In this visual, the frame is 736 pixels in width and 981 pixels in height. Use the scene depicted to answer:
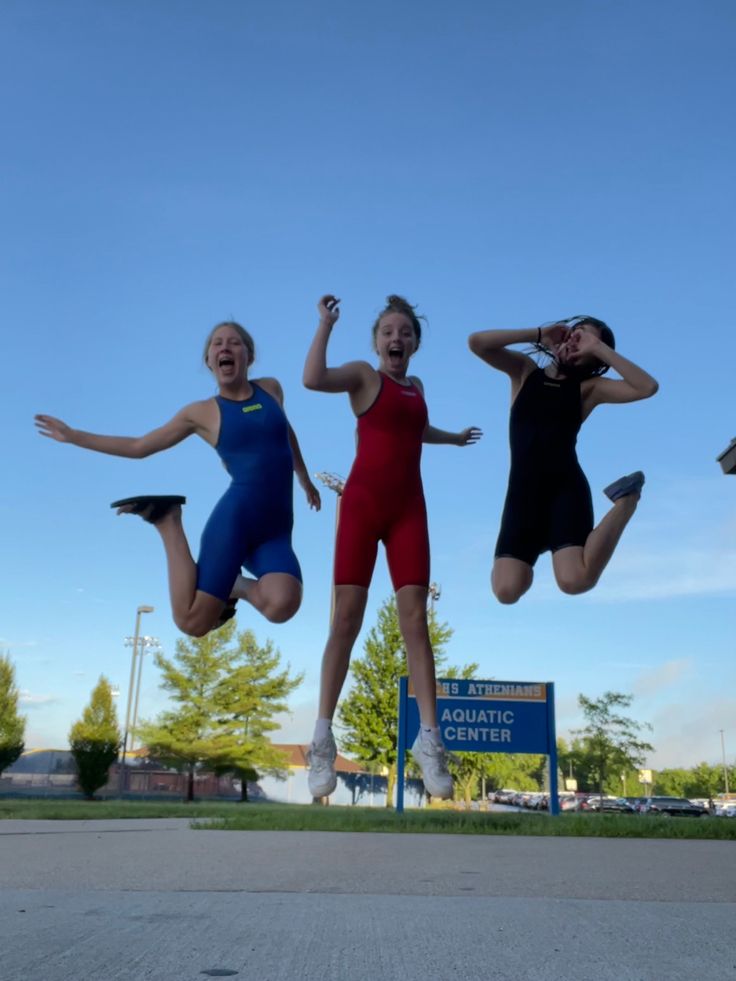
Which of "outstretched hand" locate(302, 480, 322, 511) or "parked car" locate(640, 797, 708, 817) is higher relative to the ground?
"outstretched hand" locate(302, 480, 322, 511)

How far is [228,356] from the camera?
4605 millimetres

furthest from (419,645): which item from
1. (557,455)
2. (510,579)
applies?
(557,455)

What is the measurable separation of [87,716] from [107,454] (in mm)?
38675

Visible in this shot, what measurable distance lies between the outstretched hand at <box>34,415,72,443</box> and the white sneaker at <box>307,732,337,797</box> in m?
1.97

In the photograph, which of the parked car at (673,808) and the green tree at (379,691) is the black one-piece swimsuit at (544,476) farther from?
the parked car at (673,808)

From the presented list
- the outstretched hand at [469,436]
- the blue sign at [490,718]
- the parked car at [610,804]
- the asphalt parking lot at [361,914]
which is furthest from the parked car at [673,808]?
the outstretched hand at [469,436]

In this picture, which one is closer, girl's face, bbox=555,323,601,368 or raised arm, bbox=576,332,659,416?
raised arm, bbox=576,332,659,416

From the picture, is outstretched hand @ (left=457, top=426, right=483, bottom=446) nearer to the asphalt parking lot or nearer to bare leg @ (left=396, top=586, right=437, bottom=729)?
bare leg @ (left=396, top=586, right=437, bottom=729)

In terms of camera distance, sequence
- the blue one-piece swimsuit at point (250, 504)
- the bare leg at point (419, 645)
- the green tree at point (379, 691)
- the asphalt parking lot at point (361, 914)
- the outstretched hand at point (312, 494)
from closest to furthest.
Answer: the asphalt parking lot at point (361, 914) → the blue one-piece swimsuit at point (250, 504) → the bare leg at point (419, 645) → the outstretched hand at point (312, 494) → the green tree at point (379, 691)

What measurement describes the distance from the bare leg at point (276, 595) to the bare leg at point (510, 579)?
38.5 inches

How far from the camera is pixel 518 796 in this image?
64875 mm

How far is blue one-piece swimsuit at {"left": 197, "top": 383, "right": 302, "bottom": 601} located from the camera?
4.19 meters

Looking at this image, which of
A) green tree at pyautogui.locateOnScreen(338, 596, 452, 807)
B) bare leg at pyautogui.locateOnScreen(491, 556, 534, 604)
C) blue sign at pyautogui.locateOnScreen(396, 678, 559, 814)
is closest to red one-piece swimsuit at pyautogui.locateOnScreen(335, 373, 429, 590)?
bare leg at pyautogui.locateOnScreen(491, 556, 534, 604)

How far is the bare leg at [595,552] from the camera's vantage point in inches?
165
